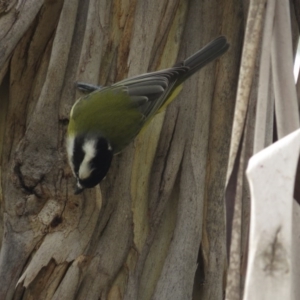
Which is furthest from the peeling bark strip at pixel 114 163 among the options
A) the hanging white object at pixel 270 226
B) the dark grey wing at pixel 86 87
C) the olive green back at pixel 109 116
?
the hanging white object at pixel 270 226

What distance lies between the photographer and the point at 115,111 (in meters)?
2.18

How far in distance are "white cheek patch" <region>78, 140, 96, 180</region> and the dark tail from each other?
13.8 inches

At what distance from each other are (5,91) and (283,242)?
127cm

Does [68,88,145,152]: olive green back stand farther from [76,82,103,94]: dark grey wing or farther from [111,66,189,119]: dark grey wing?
[76,82,103,94]: dark grey wing

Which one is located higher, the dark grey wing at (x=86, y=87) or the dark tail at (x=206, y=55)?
the dark tail at (x=206, y=55)

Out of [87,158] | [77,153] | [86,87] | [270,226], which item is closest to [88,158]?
[87,158]

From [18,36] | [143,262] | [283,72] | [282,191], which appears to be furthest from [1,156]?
[282,191]

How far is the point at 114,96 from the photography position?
6.81 ft

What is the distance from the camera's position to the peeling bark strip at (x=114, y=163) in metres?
1.54

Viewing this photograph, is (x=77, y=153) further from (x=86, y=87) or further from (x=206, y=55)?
(x=206, y=55)

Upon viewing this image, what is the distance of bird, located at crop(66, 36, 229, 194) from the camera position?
66.6 inches

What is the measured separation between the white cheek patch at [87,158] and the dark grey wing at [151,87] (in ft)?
0.62

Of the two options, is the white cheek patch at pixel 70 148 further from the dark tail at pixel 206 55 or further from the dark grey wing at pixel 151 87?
the dark tail at pixel 206 55

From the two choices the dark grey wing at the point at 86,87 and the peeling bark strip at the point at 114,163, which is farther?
the dark grey wing at the point at 86,87
